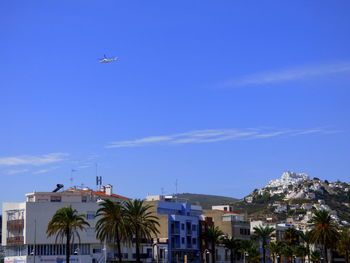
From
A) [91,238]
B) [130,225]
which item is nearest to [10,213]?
[91,238]

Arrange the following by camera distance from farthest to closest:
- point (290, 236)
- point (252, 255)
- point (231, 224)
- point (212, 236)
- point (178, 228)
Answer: point (290, 236), point (231, 224), point (252, 255), point (212, 236), point (178, 228)

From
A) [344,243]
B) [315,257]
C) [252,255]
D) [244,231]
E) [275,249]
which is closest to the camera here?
[252,255]

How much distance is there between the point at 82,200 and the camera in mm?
132250

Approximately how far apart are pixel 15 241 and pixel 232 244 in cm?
4867

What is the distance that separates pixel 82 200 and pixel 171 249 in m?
21.3

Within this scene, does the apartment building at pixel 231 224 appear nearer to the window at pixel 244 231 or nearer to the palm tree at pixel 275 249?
the window at pixel 244 231

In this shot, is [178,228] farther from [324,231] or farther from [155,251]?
[324,231]

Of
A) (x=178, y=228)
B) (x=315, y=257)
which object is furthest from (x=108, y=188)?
(x=315, y=257)

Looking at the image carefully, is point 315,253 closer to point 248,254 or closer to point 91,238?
point 248,254

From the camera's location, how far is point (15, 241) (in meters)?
126

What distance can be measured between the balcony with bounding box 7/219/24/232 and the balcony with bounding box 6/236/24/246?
5.64ft

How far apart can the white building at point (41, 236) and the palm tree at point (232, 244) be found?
26.6 metres

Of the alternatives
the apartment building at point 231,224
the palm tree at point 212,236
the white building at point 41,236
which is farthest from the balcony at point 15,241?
the apartment building at point 231,224

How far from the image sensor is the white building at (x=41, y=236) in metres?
122
